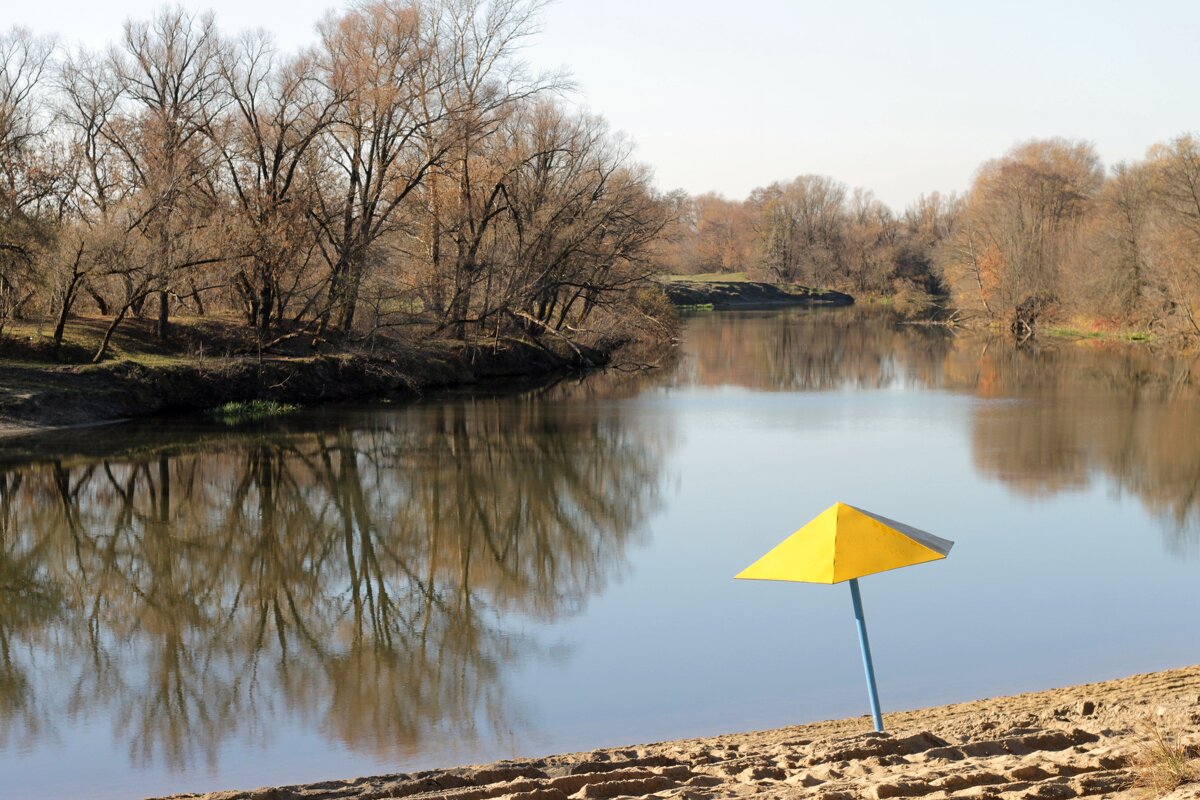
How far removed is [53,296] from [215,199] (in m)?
5.68

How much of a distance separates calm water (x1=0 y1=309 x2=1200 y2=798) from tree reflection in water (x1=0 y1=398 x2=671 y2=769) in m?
→ 0.05

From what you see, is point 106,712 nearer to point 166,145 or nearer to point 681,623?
point 681,623

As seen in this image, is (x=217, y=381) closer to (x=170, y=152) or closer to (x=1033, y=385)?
(x=170, y=152)

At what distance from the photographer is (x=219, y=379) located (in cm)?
3088

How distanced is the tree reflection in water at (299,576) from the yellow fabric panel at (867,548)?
3.20 m

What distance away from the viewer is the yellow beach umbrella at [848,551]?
7914mm

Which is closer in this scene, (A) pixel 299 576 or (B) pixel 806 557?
(B) pixel 806 557

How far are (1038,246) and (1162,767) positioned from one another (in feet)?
209

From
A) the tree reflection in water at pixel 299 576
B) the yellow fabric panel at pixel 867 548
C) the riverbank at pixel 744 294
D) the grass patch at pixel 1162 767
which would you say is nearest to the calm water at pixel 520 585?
the tree reflection in water at pixel 299 576

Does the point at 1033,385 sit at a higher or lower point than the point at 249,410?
higher

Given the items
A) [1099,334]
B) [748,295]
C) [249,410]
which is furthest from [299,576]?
[748,295]

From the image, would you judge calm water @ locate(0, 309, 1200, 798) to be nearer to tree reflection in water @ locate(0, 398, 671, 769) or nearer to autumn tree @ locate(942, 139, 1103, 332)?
tree reflection in water @ locate(0, 398, 671, 769)

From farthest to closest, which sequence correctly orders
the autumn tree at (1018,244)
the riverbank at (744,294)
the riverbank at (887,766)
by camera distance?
the riverbank at (744,294) → the autumn tree at (1018,244) → the riverbank at (887,766)

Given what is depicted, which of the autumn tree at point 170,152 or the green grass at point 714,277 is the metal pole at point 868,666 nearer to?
the autumn tree at point 170,152
